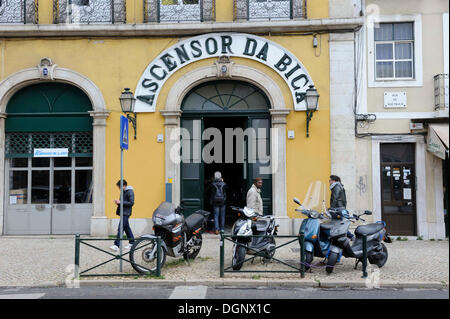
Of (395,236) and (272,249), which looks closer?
(272,249)

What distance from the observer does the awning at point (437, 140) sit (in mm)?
10719

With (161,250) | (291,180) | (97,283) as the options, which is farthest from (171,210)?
(291,180)

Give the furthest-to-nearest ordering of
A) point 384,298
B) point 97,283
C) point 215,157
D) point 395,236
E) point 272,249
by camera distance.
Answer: point 215,157, point 395,236, point 272,249, point 97,283, point 384,298

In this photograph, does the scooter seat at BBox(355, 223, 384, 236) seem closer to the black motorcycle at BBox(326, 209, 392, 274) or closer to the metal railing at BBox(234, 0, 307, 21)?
the black motorcycle at BBox(326, 209, 392, 274)

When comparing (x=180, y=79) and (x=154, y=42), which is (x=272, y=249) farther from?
(x=154, y=42)

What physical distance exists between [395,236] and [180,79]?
7.47 metres

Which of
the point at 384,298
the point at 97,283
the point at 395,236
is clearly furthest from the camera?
the point at 395,236

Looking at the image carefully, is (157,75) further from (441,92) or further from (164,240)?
(441,92)

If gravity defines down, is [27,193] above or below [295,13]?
below

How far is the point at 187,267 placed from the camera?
775 centimetres

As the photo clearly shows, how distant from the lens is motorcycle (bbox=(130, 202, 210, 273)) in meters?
7.07

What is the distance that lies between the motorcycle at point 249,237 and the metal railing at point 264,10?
21.1 feet

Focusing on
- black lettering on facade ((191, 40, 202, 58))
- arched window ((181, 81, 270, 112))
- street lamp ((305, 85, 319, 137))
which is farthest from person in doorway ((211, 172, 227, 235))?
black lettering on facade ((191, 40, 202, 58))

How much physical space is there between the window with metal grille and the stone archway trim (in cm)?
26
